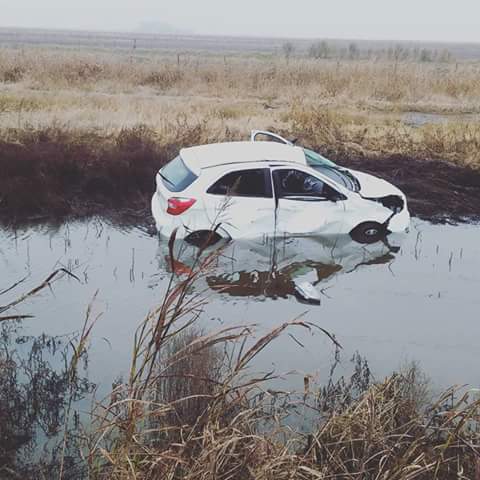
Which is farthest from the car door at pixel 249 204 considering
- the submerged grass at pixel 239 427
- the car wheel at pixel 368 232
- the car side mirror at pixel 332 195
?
the submerged grass at pixel 239 427

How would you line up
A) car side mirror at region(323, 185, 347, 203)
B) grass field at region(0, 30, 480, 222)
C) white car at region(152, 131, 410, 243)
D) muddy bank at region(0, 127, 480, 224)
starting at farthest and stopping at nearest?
1. grass field at region(0, 30, 480, 222)
2. muddy bank at region(0, 127, 480, 224)
3. car side mirror at region(323, 185, 347, 203)
4. white car at region(152, 131, 410, 243)

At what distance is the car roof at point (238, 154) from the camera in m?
11.0

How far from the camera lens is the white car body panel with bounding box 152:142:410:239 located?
10797mm

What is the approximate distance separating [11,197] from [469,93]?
855 inches

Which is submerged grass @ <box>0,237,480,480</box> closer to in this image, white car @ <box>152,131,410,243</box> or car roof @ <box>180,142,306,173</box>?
white car @ <box>152,131,410,243</box>

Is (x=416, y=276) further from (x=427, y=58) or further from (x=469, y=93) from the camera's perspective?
(x=427, y=58)

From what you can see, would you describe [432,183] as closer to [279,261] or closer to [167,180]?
[279,261]

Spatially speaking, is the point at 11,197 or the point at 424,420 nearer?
the point at 424,420

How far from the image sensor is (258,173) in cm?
1109

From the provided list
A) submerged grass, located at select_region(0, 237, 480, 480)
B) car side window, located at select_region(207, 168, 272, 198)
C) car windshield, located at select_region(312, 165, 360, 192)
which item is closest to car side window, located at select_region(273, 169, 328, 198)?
car side window, located at select_region(207, 168, 272, 198)

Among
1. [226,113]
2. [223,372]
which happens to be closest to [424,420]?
[223,372]

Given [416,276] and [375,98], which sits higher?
[375,98]

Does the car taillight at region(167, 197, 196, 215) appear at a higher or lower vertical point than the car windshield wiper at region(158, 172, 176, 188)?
lower

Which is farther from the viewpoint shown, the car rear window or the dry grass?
the dry grass
